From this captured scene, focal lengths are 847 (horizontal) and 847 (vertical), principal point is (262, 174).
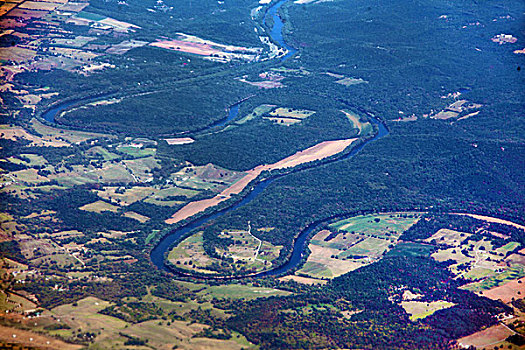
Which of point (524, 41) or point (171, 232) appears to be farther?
point (524, 41)

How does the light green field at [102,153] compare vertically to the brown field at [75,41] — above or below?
below

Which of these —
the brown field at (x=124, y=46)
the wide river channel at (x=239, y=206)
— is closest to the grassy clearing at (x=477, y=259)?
the wide river channel at (x=239, y=206)

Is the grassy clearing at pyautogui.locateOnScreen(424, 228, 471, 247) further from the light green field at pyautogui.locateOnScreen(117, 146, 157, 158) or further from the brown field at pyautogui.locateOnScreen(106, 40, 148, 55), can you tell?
the brown field at pyautogui.locateOnScreen(106, 40, 148, 55)

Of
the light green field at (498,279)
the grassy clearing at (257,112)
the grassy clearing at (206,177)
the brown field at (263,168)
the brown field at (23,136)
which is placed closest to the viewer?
the light green field at (498,279)

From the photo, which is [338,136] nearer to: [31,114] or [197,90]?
[197,90]

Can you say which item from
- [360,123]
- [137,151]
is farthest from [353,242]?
[360,123]

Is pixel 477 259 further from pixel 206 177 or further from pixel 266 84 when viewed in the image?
pixel 266 84

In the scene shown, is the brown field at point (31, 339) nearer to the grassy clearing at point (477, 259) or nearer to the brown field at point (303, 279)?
the brown field at point (303, 279)

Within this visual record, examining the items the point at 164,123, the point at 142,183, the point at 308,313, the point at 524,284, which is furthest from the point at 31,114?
the point at 524,284
